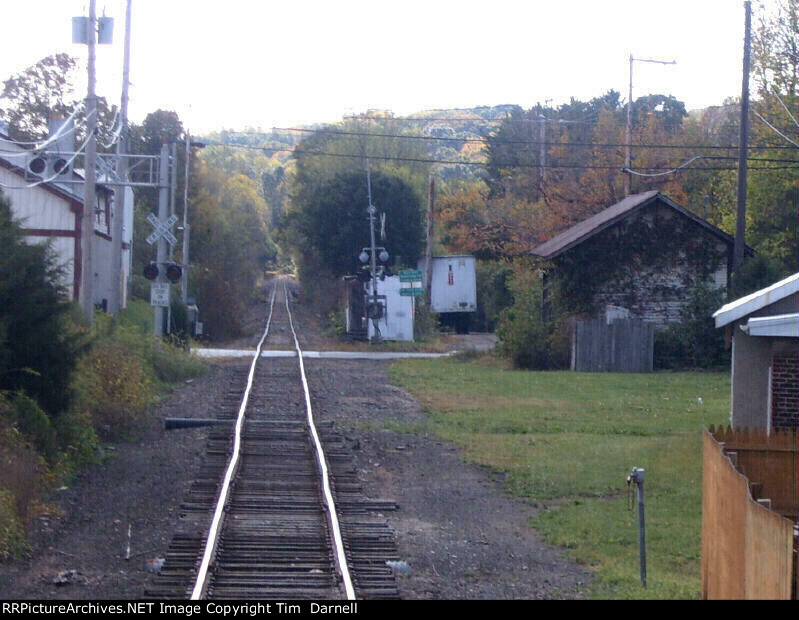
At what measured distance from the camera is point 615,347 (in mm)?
30469

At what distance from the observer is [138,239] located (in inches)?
2206

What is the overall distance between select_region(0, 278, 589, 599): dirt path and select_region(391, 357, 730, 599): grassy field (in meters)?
0.47

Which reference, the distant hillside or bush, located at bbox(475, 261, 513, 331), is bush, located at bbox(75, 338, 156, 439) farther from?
the distant hillside

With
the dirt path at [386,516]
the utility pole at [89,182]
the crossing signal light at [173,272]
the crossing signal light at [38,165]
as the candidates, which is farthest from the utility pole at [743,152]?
the crossing signal light at [38,165]

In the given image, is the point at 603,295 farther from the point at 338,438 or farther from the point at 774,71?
the point at 338,438

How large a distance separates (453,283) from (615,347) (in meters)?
24.8

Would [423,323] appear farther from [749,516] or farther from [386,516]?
[749,516]

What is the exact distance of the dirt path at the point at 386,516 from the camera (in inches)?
316

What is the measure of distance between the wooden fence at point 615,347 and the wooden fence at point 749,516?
22293 mm

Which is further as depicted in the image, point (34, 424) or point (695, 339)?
→ point (695, 339)

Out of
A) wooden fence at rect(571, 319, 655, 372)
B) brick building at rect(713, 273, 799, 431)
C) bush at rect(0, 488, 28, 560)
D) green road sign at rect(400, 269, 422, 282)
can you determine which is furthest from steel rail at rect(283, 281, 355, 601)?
green road sign at rect(400, 269, 422, 282)

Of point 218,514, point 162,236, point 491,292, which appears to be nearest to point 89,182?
point 162,236

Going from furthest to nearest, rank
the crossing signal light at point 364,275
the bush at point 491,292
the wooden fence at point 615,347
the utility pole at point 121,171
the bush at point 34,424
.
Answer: the bush at point 491,292 → the crossing signal light at point 364,275 → the wooden fence at point 615,347 → the utility pole at point 121,171 → the bush at point 34,424

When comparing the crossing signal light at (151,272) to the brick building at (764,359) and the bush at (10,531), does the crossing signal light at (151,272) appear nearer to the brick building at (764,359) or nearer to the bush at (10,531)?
the brick building at (764,359)
